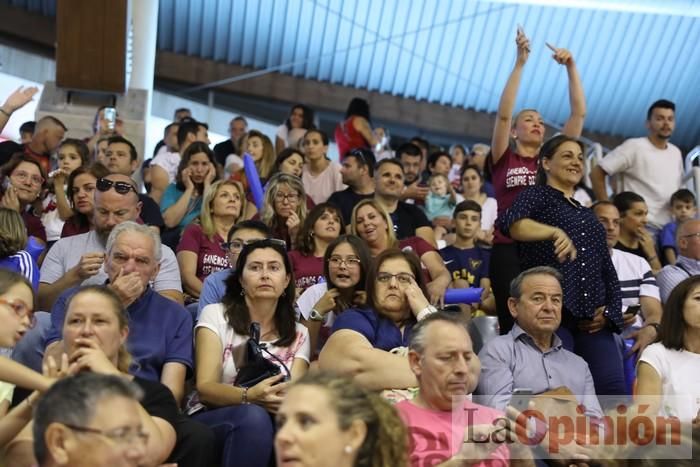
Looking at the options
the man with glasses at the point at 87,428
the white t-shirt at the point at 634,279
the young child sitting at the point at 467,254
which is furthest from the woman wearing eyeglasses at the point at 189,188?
the man with glasses at the point at 87,428

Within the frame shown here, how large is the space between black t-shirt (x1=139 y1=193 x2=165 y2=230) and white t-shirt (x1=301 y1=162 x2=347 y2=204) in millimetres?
1689

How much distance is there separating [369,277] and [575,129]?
1672mm

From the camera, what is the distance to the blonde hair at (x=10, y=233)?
464 centimetres

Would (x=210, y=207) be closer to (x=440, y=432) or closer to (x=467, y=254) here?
(x=467, y=254)

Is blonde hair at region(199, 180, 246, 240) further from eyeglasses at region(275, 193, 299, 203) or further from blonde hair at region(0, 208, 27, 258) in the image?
blonde hair at region(0, 208, 27, 258)

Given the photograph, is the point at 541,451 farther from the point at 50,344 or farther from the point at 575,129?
the point at 575,129

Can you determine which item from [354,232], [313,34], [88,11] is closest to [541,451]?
[354,232]

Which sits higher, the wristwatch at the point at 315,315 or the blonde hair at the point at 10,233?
the blonde hair at the point at 10,233

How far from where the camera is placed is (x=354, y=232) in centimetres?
547

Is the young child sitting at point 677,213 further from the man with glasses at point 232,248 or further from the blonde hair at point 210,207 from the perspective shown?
the man with glasses at point 232,248

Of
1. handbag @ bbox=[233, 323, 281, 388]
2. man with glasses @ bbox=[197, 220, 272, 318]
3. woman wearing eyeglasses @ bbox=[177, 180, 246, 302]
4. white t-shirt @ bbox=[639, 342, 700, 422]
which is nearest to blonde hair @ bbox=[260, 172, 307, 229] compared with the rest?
woman wearing eyeglasses @ bbox=[177, 180, 246, 302]

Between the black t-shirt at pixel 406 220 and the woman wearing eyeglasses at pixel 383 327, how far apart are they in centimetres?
174

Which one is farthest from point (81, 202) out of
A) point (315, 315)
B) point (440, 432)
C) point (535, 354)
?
point (440, 432)

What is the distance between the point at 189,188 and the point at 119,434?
3920 mm
